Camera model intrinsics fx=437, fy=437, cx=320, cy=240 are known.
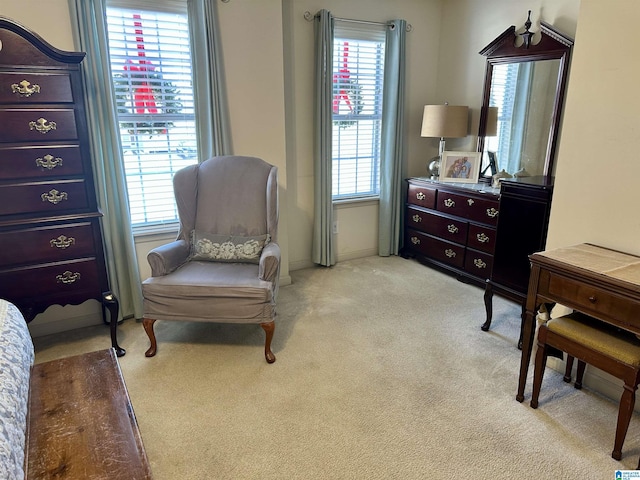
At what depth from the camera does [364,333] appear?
2980 mm

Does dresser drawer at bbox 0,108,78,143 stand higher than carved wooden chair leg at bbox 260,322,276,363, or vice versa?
dresser drawer at bbox 0,108,78,143

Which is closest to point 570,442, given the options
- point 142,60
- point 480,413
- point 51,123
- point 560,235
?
point 480,413

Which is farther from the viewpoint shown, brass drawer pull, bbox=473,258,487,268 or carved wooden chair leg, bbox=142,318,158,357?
brass drawer pull, bbox=473,258,487,268

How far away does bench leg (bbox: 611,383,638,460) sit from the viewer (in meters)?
1.79

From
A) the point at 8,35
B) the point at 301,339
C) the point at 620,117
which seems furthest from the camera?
the point at 301,339

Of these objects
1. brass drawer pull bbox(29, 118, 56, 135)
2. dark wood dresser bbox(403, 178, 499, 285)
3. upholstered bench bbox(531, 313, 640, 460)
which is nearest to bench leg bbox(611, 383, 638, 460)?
upholstered bench bbox(531, 313, 640, 460)

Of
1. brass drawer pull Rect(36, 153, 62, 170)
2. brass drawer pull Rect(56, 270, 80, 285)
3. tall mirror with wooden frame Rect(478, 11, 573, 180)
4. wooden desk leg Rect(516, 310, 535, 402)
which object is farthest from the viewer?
tall mirror with wooden frame Rect(478, 11, 573, 180)

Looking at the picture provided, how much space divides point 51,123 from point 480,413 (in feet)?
8.91

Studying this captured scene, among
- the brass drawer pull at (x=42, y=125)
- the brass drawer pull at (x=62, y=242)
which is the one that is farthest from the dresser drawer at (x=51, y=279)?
the brass drawer pull at (x=42, y=125)

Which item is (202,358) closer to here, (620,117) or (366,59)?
(620,117)

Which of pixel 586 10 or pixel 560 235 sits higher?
pixel 586 10

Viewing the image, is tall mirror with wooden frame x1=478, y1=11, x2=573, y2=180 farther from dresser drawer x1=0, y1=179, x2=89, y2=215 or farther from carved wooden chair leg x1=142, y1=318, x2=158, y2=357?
dresser drawer x1=0, y1=179, x2=89, y2=215

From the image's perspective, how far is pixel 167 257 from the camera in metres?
2.71

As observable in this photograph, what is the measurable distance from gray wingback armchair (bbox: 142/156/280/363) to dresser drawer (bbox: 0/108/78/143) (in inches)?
28.8
